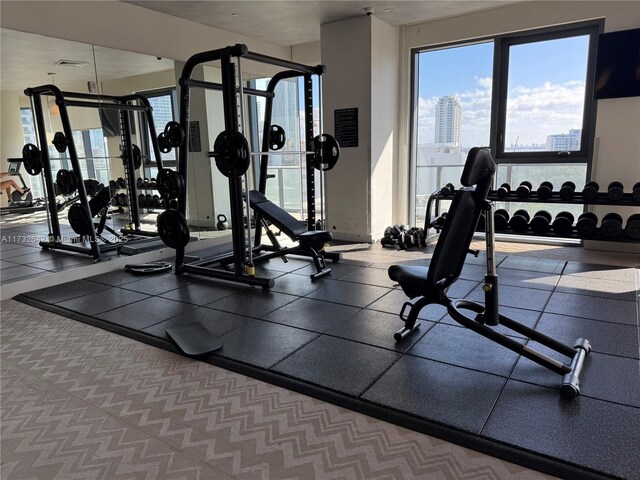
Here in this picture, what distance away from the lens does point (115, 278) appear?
163 inches

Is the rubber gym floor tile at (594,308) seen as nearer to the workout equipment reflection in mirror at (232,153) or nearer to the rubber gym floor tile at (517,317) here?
the rubber gym floor tile at (517,317)

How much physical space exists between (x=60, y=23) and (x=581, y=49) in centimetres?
519

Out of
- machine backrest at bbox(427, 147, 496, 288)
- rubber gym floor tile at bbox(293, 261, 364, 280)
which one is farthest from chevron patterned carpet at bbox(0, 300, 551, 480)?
rubber gym floor tile at bbox(293, 261, 364, 280)

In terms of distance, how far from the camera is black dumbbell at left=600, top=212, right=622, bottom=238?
13.2 ft

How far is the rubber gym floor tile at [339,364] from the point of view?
2.17 meters

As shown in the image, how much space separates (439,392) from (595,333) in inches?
50.0

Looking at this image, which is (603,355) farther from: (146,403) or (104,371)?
(104,371)

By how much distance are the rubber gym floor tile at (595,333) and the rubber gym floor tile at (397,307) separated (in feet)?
2.08

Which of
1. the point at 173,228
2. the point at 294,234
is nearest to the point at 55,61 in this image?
the point at 173,228

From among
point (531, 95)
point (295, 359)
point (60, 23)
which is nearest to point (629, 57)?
point (531, 95)

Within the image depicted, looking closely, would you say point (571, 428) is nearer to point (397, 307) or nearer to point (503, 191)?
point (397, 307)

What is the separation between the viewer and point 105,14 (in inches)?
167

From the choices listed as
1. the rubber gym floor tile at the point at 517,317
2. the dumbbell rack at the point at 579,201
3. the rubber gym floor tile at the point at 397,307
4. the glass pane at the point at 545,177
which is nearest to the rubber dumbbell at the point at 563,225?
the dumbbell rack at the point at 579,201

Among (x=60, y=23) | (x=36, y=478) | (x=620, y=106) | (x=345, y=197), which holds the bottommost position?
(x=36, y=478)
